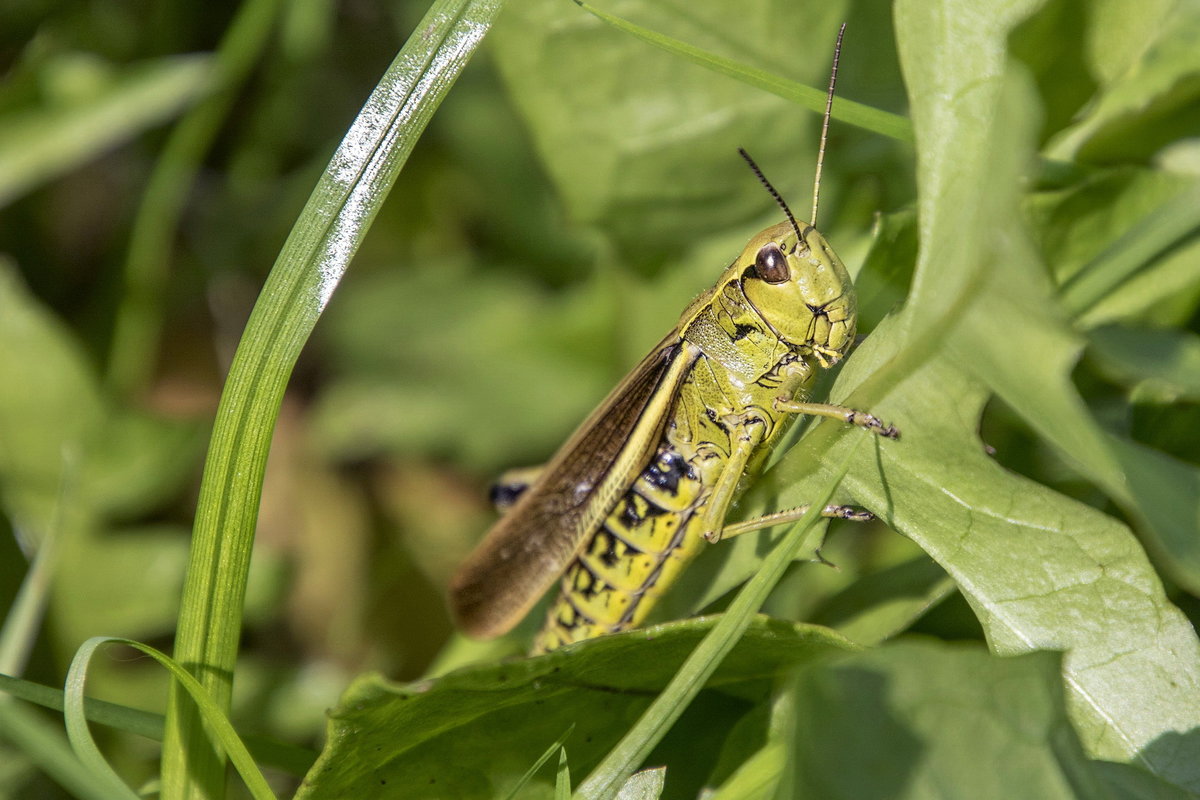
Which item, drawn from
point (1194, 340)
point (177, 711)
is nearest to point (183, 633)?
point (177, 711)

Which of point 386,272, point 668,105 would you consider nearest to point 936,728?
point 668,105

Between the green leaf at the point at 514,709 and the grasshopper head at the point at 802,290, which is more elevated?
the grasshopper head at the point at 802,290

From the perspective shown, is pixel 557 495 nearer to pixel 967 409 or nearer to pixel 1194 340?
pixel 967 409

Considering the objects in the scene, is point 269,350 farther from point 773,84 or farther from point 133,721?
point 773,84

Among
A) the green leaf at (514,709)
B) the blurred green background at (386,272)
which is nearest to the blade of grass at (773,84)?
the blurred green background at (386,272)

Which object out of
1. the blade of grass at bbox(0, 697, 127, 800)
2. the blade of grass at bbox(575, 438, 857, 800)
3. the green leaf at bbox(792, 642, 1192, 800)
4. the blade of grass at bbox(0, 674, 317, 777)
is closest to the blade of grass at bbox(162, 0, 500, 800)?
the blade of grass at bbox(0, 674, 317, 777)

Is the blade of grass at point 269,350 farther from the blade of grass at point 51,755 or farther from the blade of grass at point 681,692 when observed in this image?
the blade of grass at point 681,692

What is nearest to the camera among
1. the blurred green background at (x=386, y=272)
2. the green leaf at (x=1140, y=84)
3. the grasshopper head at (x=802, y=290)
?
the green leaf at (x=1140, y=84)
